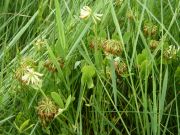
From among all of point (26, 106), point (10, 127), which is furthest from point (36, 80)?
point (10, 127)

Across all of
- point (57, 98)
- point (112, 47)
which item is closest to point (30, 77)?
point (57, 98)

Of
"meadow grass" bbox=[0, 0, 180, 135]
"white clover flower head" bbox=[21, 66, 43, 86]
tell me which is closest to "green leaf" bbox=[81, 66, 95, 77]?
"meadow grass" bbox=[0, 0, 180, 135]

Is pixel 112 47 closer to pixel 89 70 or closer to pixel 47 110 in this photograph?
pixel 89 70

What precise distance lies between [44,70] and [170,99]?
32cm

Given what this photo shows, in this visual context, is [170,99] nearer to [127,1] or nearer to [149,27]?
[149,27]

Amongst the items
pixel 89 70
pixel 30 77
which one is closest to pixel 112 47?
pixel 89 70

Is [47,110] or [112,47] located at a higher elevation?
[112,47]

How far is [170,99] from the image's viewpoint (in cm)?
102

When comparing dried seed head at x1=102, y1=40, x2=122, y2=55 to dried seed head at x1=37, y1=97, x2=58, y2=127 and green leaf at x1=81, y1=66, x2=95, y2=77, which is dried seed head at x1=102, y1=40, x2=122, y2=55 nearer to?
green leaf at x1=81, y1=66, x2=95, y2=77

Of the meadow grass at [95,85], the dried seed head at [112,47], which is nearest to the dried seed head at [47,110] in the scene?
the meadow grass at [95,85]

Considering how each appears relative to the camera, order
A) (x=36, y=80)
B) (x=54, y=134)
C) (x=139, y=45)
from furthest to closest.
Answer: (x=139, y=45)
(x=54, y=134)
(x=36, y=80)

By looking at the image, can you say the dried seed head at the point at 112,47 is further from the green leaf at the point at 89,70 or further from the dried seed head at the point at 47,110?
the dried seed head at the point at 47,110

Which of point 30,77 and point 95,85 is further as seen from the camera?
point 95,85

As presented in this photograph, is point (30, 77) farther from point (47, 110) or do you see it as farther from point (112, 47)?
point (112, 47)
